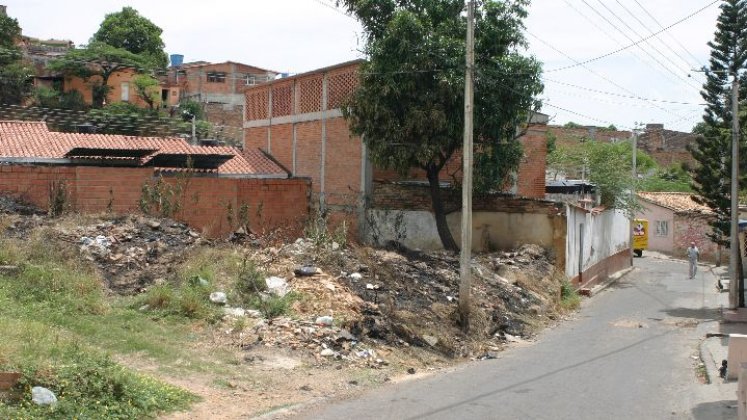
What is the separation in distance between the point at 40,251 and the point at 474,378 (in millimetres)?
7841

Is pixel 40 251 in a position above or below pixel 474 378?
above

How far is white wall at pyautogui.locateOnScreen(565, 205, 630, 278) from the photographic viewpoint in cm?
2436

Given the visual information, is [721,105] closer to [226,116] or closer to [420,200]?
[420,200]

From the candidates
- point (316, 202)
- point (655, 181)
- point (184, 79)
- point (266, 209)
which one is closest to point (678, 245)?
point (655, 181)

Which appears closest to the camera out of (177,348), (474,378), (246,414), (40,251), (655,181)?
(246,414)

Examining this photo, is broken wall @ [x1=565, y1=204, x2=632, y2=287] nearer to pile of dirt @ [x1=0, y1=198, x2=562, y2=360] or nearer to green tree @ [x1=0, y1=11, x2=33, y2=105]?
pile of dirt @ [x1=0, y1=198, x2=562, y2=360]

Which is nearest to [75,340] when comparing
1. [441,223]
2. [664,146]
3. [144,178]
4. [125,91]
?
[144,178]

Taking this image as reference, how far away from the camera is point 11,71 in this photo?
46.7 metres

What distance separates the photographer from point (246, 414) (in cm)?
892

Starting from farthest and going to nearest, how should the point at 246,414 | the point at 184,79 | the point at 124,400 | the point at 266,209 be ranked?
the point at 184,79
the point at 266,209
the point at 246,414
the point at 124,400

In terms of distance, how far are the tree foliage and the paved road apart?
7.04 metres

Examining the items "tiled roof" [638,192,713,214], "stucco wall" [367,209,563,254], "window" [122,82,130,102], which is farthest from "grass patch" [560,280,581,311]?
"window" [122,82,130,102]

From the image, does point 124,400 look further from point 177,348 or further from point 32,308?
point 32,308

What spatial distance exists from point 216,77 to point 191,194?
41254mm
